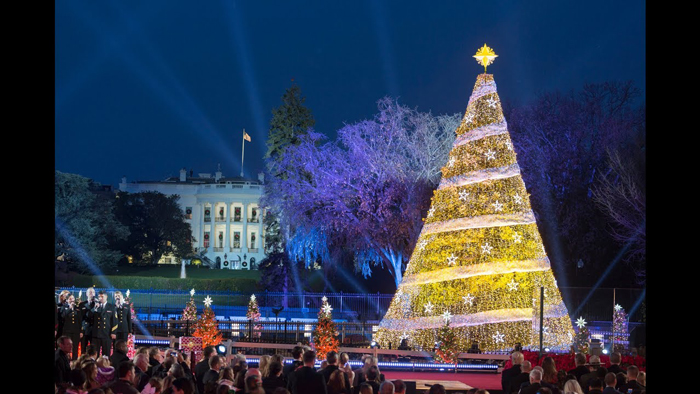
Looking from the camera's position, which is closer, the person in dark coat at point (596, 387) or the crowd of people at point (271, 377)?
the crowd of people at point (271, 377)

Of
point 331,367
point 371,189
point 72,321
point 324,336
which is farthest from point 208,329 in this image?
point 371,189

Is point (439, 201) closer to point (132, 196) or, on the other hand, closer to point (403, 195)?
point (403, 195)

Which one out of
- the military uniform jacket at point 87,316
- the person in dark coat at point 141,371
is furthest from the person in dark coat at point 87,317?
the person in dark coat at point 141,371

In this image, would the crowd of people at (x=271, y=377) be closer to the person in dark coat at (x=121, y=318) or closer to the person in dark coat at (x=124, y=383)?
the person in dark coat at (x=124, y=383)

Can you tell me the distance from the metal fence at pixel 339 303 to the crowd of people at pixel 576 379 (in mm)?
12811

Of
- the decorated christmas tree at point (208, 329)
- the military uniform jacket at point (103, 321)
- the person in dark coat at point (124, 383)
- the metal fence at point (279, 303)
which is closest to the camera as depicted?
the person in dark coat at point (124, 383)

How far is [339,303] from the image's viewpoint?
161 feet

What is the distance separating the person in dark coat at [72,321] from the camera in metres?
18.8

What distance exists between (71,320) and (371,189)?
26398 mm

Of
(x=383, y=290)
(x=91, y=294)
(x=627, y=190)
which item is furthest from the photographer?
(x=383, y=290)
